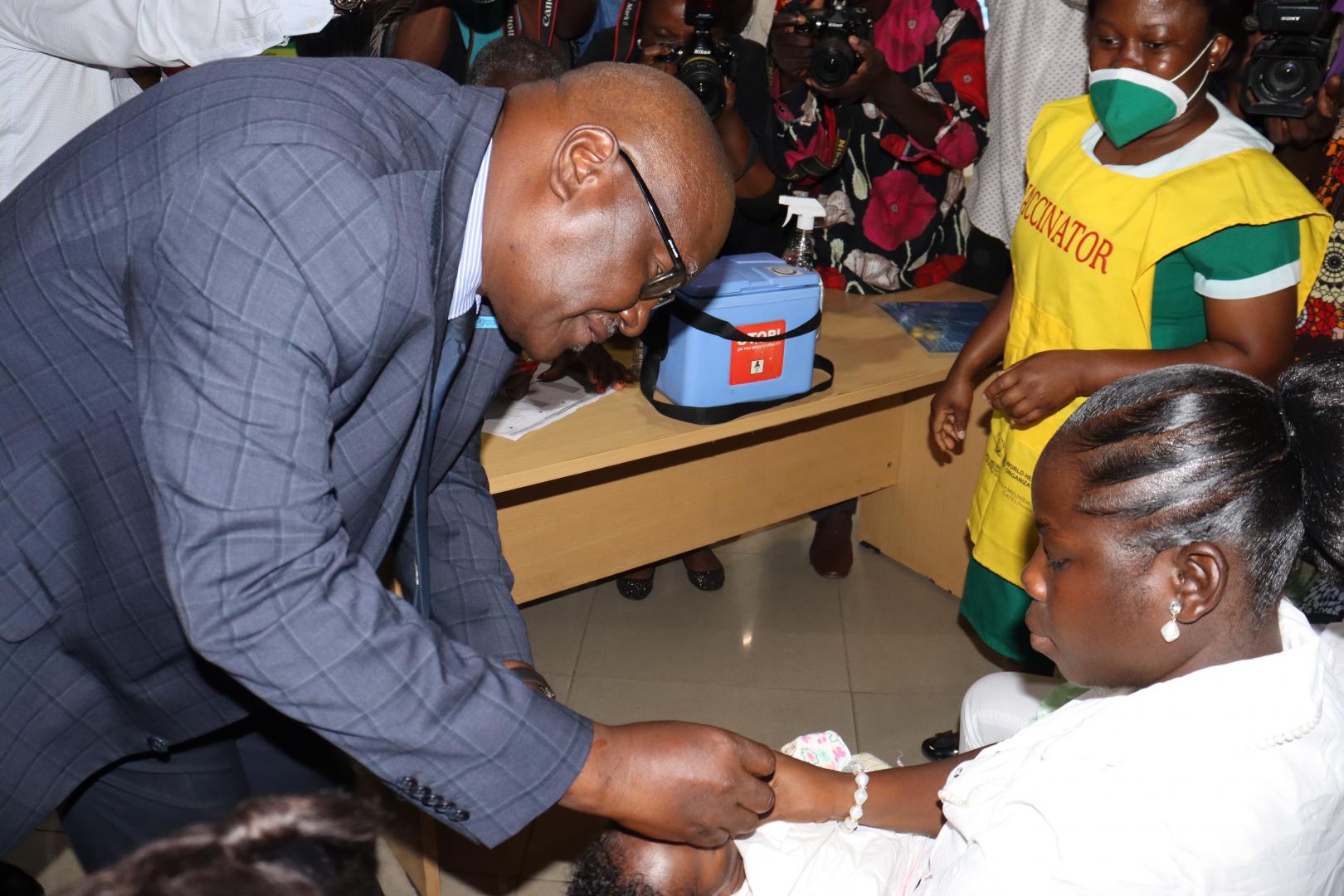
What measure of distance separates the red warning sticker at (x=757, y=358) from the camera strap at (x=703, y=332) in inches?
0.5

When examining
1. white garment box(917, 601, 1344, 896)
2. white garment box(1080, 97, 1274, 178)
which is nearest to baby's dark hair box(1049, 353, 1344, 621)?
white garment box(917, 601, 1344, 896)

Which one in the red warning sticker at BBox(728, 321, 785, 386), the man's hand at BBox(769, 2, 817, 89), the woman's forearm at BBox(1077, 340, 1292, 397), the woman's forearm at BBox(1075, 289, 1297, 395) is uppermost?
the man's hand at BBox(769, 2, 817, 89)

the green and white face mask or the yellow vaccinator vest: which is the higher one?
the green and white face mask

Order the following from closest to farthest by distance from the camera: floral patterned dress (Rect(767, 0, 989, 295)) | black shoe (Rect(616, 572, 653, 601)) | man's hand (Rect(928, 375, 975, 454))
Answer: man's hand (Rect(928, 375, 975, 454)) < floral patterned dress (Rect(767, 0, 989, 295)) < black shoe (Rect(616, 572, 653, 601))

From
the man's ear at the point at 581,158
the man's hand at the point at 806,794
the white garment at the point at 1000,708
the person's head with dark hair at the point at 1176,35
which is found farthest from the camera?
the person's head with dark hair at the point at 1176,35

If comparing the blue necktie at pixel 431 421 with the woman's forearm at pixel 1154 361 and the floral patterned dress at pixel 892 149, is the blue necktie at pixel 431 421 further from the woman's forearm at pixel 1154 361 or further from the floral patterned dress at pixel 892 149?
the floral patterned dress at pixel 892 149

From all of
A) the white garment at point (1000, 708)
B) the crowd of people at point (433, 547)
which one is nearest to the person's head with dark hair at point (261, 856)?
the crowd of people at point (433, 547)

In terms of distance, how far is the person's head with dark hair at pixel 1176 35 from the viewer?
6.23 feet

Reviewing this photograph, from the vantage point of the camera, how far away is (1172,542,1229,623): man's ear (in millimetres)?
1121

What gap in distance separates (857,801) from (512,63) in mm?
1767

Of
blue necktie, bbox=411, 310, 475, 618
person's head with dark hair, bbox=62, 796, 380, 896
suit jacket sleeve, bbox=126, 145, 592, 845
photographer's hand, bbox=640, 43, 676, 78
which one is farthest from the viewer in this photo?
photographer's hand, bbox=640, 43, 676, 78

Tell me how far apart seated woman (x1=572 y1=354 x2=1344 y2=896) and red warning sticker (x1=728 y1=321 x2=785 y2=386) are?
1.18 meters

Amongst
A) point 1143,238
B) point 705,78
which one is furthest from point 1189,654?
point 705,78

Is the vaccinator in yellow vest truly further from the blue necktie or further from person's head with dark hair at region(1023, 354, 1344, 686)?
the blue necktie
